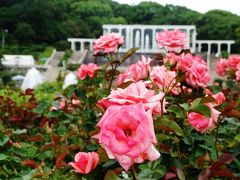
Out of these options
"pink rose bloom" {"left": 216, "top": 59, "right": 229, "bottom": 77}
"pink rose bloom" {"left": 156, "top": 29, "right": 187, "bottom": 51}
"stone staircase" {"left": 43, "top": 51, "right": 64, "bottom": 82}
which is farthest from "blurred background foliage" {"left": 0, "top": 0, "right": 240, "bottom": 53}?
"pink rose bloom" {"left": 156, "top": 29, "right": 187, "bottom": 51}

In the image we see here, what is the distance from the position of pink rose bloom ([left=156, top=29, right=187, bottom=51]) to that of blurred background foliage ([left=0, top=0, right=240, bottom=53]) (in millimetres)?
28654

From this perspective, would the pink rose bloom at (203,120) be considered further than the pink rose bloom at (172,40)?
No

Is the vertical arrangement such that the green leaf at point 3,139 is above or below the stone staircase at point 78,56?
above

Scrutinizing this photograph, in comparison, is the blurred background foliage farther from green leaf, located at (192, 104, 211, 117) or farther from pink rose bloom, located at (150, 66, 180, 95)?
green leaf, located at (192, 104, 211, 117)

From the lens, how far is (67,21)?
34.7 meters

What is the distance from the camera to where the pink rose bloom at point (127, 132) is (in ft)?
2.19

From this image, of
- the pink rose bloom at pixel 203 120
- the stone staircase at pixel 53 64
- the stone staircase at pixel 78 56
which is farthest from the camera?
the stone staircase at pixel 78 56

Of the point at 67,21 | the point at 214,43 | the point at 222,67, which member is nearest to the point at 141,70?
the point at 222,67

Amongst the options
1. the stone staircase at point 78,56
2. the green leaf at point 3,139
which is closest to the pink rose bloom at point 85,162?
the green leaf at point 3,139

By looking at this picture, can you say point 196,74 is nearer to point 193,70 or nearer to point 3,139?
point 193,70

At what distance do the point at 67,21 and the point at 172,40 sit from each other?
110ft

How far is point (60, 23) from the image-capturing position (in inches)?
1353

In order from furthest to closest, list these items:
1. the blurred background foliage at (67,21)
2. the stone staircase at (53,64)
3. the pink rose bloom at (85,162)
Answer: the blurred background foliage at (67,21)
the stone staircase at (53,64)
the pink rose bloom at (85,162)

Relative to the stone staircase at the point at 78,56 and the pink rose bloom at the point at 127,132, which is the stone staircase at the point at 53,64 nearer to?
the stone staircase at the point at 78,56
